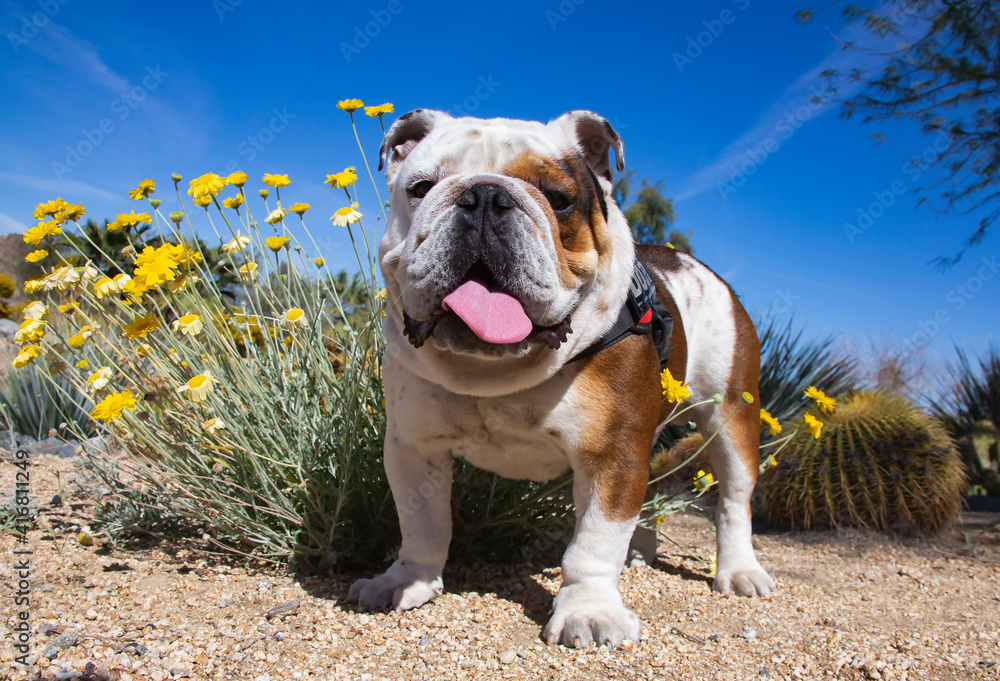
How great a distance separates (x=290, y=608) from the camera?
2.68 metres

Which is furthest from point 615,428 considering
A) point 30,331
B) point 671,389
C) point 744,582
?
point 30,331

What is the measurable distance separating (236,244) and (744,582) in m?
2.97

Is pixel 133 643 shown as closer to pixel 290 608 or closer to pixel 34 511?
pixel 290 608

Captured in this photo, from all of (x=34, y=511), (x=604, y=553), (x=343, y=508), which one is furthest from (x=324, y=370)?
(x=34, y=511)

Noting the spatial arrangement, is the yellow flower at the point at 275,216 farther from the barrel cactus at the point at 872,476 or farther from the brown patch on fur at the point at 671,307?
the barrel cactus at the point at 872,476

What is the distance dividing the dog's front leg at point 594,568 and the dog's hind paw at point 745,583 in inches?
40.9

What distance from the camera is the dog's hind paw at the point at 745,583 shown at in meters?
3.24

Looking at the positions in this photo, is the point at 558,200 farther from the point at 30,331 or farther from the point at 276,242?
the point at 30,331

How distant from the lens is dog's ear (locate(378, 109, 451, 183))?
262cm

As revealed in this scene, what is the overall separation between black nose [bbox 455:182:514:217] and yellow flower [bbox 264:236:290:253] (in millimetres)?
1342

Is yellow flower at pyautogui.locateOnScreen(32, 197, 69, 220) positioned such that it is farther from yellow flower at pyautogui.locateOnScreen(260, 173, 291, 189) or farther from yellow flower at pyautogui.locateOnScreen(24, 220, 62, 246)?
yellow flower at pyautogui.locateOnScreen(260, 173, 291, 189)

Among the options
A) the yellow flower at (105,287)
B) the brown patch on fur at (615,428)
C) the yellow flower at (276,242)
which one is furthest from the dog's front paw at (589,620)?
the yellow flower at (105,287)

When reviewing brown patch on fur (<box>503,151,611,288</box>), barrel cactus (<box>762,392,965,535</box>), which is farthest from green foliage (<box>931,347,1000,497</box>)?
brown patch on fur (<box>503,151,611,288</box>)

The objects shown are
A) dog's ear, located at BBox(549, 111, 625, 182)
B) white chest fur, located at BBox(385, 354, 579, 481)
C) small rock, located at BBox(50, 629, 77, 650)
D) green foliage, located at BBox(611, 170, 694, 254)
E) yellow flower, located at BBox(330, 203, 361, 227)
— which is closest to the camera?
small rock, located at BBox(50, 629, 77, 650)
